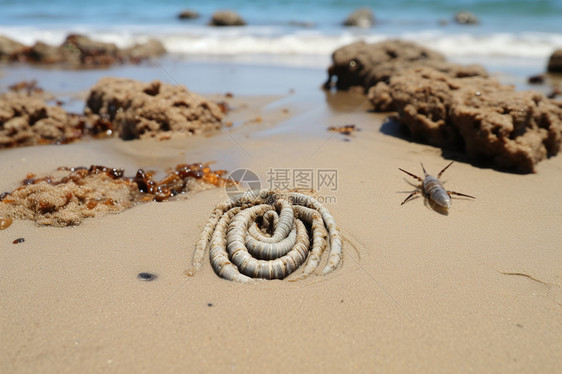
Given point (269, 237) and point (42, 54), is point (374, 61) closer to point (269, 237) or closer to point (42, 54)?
point (269, 237)

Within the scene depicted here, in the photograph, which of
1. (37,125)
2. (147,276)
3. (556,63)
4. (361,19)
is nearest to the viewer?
(147,276)

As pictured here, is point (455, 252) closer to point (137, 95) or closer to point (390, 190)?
point (390, 190)

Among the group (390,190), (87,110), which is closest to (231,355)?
(390,190)

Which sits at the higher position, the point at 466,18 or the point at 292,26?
the point at 466,18

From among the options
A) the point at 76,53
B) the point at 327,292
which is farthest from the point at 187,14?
the point at 327,292

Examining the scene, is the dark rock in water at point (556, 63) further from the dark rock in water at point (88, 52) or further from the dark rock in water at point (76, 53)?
the dark rock in water at point (88, 52)

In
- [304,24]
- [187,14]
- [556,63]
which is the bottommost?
[556,63]

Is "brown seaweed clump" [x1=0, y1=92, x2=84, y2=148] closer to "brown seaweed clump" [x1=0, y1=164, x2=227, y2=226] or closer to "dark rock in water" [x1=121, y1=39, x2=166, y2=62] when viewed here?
"brown seaweed clump" [x1=0, y1=164, x2=227, y2=226]

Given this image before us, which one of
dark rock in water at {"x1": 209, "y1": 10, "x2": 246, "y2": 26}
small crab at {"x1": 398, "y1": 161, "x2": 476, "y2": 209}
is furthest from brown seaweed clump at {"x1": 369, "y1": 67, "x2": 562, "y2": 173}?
dark rock in water at {"x1": 209, "y1": 10, "x2": 246, "y2": 26}
